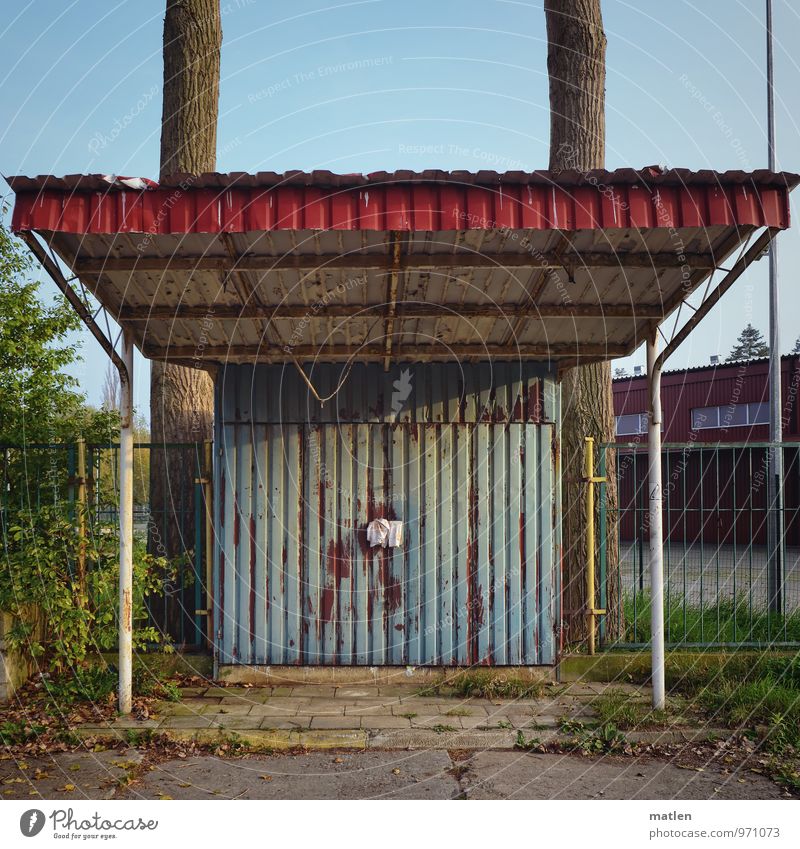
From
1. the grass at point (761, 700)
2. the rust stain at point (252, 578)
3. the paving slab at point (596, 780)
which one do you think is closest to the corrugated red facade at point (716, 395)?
the grass at point (761, 700)

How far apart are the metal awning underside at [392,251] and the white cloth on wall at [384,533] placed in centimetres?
167

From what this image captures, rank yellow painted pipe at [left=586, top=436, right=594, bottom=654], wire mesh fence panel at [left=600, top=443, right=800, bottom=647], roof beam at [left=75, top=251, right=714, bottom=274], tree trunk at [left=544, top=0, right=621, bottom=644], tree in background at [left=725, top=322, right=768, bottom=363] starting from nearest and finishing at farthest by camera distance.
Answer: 1. roof beam at [left=75, top=251, right=714, bottom=274]
2. yellow painted pipe at [left=586, top=436, right=594, bottom=654]
3. wire mesh fence panel at [left=600, top=443, right=800, bottom=647]
4. tree trunk at [left=544, top=0, right=621, bottom=644]
5. tree in background at [left=725, top=322, right=768, bottom=363]

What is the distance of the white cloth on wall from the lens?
6.99m

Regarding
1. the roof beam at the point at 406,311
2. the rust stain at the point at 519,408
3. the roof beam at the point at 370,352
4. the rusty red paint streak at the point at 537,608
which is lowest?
the rusty red paint streak at the point at 537,608

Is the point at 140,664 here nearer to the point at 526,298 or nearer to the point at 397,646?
the point at 397,646

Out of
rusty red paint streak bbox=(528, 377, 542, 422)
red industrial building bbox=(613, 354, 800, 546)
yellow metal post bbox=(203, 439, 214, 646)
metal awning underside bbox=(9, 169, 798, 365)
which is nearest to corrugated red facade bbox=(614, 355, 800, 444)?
red industrial building bbox=(613, 354, 800, 546)

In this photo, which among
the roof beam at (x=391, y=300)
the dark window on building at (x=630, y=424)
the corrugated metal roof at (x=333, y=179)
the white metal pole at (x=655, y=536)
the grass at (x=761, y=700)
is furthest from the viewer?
the dark window on building at (x=630, y=424)

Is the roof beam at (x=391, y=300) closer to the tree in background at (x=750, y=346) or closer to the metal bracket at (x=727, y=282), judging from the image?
the metal bracket at (x=727, y=282)

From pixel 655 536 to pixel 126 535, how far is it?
4707mm

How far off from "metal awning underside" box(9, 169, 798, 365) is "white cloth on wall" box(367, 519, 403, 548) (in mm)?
1665

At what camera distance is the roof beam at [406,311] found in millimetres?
6070

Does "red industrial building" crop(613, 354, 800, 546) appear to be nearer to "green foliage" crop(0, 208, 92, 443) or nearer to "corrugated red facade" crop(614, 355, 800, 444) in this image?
"corrugated red facade" crop(614, 355, 800, 444)

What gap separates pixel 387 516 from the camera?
23.2 feet

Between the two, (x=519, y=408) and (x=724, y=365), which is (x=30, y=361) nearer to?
(x=519, y=408)
